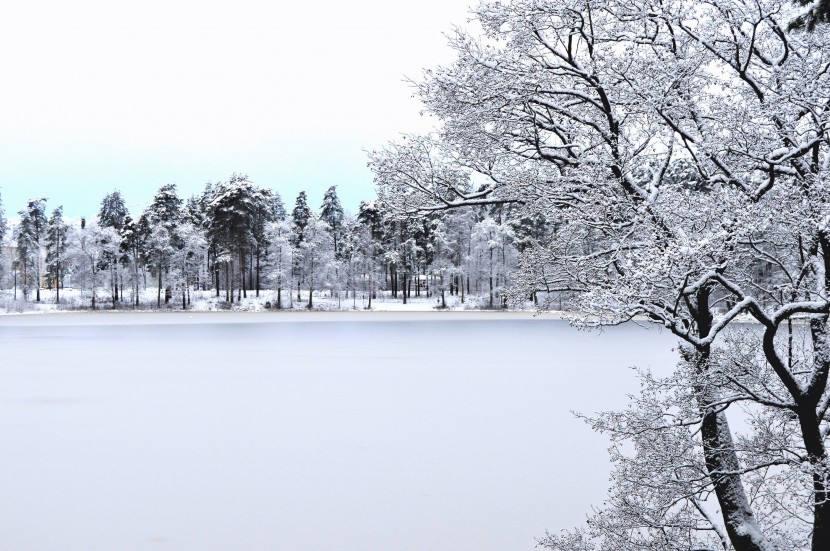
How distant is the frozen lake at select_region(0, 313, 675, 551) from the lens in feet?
34.6

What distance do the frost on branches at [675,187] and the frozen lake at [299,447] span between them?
4.74 metres

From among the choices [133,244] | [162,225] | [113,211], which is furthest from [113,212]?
[162,225]

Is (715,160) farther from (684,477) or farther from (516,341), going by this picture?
(516,341)

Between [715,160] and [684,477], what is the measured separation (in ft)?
9.87

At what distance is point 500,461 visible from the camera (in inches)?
565

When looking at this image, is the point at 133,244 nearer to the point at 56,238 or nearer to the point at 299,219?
the point at 56,238

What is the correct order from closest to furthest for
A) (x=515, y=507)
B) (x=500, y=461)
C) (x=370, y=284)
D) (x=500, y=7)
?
(x=500, y=7) → (x=515, y=507) → (x=500, y=461) → (x=370, y=284)

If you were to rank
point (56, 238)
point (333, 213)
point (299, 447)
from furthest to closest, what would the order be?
point (333, 213) < point (56, 238) < point (299, 447)

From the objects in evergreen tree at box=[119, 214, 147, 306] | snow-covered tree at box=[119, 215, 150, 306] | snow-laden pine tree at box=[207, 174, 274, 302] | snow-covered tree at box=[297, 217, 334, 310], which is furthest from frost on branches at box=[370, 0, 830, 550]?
evergreen tree at box=[119, 214, 147, 306]

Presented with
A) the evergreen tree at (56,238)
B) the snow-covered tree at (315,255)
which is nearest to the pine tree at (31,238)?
Result: the evergreen tree at (56,238)

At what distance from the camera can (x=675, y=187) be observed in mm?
5480

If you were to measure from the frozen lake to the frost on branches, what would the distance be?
4744 millimetres

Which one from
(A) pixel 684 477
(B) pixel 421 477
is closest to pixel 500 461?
(B) pixel 421 477

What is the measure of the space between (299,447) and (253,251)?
63.6m
